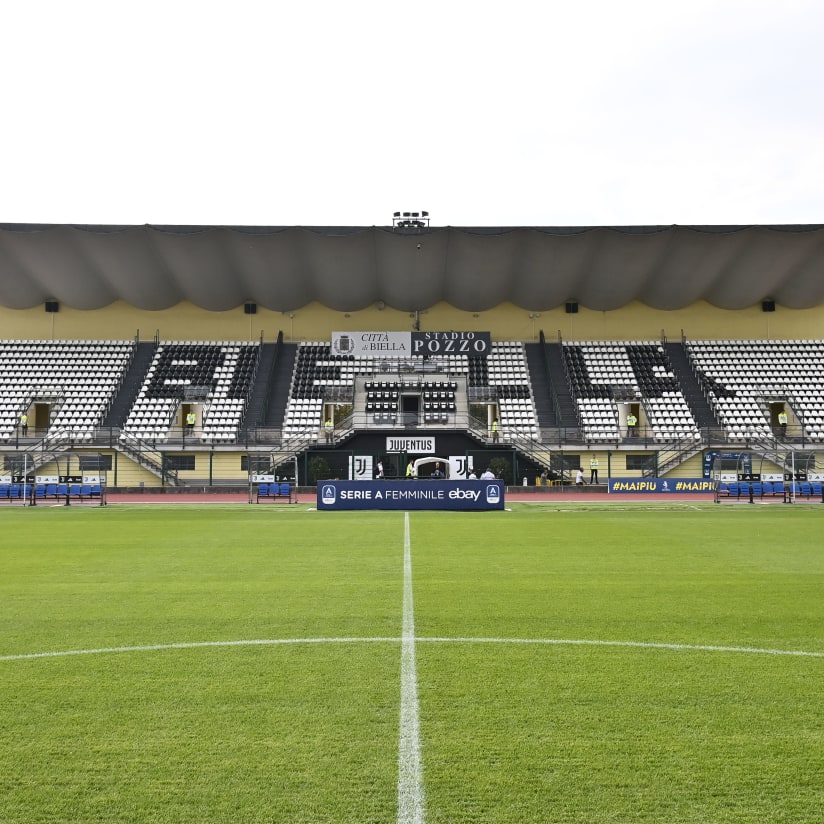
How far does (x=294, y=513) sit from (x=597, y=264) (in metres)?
34.3

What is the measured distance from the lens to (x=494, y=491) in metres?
27.8

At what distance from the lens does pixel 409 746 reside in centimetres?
447

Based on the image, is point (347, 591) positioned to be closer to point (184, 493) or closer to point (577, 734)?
point (577, 734)

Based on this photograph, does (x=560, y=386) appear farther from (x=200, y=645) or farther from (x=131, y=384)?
(x=200, y=645)

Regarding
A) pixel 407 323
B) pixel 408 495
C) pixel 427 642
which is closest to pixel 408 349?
pixel 407 323

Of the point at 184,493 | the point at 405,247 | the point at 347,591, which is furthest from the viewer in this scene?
the point at 405,247

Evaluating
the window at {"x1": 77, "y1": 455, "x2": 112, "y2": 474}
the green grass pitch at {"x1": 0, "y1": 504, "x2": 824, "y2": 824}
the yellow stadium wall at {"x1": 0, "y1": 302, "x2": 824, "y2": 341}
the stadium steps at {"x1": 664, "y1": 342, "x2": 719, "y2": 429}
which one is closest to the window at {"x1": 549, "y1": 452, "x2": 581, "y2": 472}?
the stadium steps at {"x1": 664, "y1": 342, "x2": 719, "y2": 429}

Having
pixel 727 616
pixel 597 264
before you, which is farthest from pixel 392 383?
pixel 727 616

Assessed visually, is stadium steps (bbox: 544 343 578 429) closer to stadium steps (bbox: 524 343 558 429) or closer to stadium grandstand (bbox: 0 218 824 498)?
stadium grandstand (bbox: 0 218 824 498)

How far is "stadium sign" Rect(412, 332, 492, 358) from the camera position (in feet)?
176

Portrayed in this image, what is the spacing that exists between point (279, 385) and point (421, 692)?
48.8 meters

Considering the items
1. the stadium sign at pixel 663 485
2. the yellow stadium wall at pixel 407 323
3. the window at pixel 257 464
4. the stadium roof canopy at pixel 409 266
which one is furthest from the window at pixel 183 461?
the stadium sign at pixel 663 485

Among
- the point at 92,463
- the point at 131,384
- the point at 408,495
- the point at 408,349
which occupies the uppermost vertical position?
the point at 408,349

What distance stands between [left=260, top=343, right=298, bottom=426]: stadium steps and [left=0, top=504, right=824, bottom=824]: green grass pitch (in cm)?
3793
